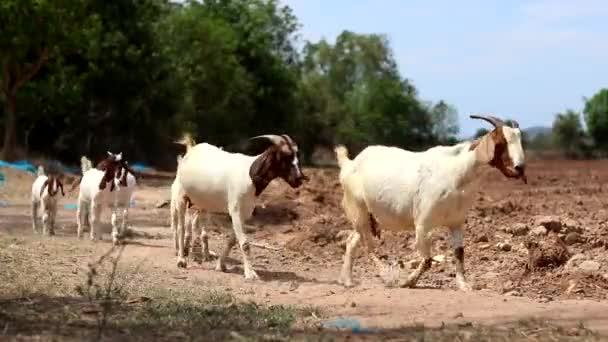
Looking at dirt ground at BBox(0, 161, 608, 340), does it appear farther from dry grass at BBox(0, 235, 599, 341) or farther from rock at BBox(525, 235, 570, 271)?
dry grass at BBox(0, 235, 599, 341)

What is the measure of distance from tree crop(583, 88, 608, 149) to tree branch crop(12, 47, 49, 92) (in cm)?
4820

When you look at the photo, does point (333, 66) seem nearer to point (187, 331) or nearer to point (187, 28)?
point (187, 28)

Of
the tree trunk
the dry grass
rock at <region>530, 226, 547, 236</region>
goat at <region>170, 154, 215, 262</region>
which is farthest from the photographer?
the tree trunk

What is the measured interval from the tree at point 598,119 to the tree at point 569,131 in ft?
3.78

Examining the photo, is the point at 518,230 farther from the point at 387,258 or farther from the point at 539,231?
the point at 387,258

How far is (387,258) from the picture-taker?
16250mm

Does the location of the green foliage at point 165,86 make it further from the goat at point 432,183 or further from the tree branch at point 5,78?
the goat at point 432,183

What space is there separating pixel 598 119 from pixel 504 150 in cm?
6748

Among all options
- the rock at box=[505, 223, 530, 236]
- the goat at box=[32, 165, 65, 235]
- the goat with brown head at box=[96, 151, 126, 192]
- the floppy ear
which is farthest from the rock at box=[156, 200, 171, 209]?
the floppy ear

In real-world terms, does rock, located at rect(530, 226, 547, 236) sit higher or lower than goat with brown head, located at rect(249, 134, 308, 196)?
lower

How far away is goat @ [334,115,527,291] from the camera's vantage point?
11414mm

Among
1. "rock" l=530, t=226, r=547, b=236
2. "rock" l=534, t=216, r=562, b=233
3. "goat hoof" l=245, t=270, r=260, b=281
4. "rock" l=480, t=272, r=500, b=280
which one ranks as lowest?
"rock" l=480, t=272, r=500, b=280

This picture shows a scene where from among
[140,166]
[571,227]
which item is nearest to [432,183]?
[571,227]

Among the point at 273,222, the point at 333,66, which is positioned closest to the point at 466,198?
the point at 273,222
